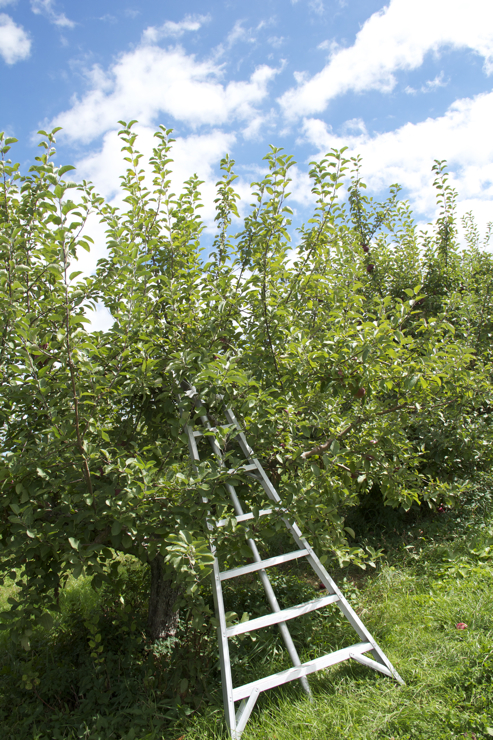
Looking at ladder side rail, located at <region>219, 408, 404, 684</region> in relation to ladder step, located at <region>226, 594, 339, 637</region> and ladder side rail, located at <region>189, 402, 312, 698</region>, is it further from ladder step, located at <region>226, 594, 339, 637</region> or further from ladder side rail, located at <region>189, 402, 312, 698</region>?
ladder side rail, located at <region>189, 402, 312, 698</region>

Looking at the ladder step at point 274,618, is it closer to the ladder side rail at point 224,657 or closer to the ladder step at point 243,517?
the ladder side rail at point 224,657

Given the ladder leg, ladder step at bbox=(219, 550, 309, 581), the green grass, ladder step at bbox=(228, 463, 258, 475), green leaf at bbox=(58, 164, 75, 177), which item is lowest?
the green grass

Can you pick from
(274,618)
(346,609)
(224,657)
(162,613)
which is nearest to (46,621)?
(224,657)

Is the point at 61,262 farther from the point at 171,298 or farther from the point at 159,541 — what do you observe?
the point at 159,541

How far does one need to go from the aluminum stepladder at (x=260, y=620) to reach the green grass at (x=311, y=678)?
0.12 meters

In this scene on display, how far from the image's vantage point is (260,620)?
253 cm

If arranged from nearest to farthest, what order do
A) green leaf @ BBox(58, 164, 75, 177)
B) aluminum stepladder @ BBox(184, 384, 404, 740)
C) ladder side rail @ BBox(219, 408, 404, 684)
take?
green leaf @ BBox(58, 164, 75, 177), aluminum stepladder @ BBox(184, 384, 404, 740), ladder side rail @ BBox(219, 408, 404, 684)

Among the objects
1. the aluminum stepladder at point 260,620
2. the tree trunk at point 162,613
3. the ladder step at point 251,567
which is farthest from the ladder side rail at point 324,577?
the tree trunk at point 162,613

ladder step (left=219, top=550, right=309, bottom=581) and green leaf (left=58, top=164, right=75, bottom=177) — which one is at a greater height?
green leaf (left=58, top=164, right=75, bottom=177)

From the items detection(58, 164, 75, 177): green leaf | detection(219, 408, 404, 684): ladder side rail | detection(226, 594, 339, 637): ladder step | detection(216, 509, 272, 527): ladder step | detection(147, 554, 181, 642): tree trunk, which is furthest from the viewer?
detection(147, 554, 181, 642): tree trunk

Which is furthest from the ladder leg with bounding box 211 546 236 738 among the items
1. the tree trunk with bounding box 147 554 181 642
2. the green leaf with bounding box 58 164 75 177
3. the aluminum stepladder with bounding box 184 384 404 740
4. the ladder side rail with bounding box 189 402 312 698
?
the green leaf with bounding box 58 164 75 177

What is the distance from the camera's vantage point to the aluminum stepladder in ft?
7.61

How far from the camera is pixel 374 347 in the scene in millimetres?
2602

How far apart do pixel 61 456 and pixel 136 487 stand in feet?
1.92
